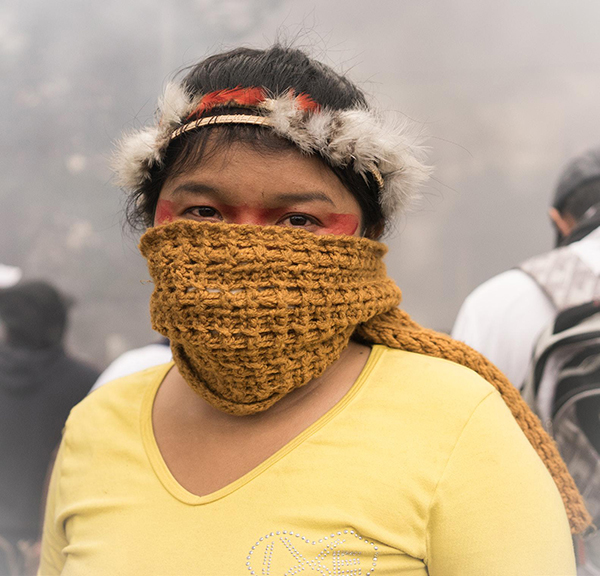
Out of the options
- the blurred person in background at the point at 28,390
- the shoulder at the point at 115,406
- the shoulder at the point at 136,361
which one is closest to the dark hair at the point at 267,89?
the shoulder at the point at 115,406

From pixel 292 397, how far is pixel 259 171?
45cm

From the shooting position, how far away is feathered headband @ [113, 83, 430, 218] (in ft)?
3.25

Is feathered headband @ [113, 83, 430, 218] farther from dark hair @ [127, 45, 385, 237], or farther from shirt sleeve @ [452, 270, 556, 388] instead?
shirt sleeve @ [452, 270, 556, 388]

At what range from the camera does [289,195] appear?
0.97m

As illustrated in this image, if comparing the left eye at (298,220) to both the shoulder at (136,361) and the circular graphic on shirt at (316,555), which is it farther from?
the shoulder at (136,361)

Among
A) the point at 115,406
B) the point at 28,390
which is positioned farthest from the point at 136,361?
the point at 115,406

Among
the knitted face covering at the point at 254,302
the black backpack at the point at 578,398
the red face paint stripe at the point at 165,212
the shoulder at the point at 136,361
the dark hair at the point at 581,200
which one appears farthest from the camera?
the shoulder at the point at 136,361

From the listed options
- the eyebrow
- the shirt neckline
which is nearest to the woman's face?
the eyebrow

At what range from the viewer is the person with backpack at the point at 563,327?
1749 millimetres

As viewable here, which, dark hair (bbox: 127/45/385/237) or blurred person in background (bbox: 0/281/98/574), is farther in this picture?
blurred person in background (bbox: 0/281/98/574)

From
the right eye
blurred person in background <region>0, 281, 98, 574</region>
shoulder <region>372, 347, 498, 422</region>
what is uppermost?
the right eye

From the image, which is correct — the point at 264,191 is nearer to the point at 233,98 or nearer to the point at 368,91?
the point at 233,98

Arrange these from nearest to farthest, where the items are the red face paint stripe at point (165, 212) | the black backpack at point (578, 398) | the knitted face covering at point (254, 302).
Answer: the knitted face covering at point (254, 302)
the red face paint stripe at point (165, 212)
the black backpack at point (578, 398)

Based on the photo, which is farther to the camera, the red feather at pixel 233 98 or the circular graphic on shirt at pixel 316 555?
the red feather at pixel 233 98
